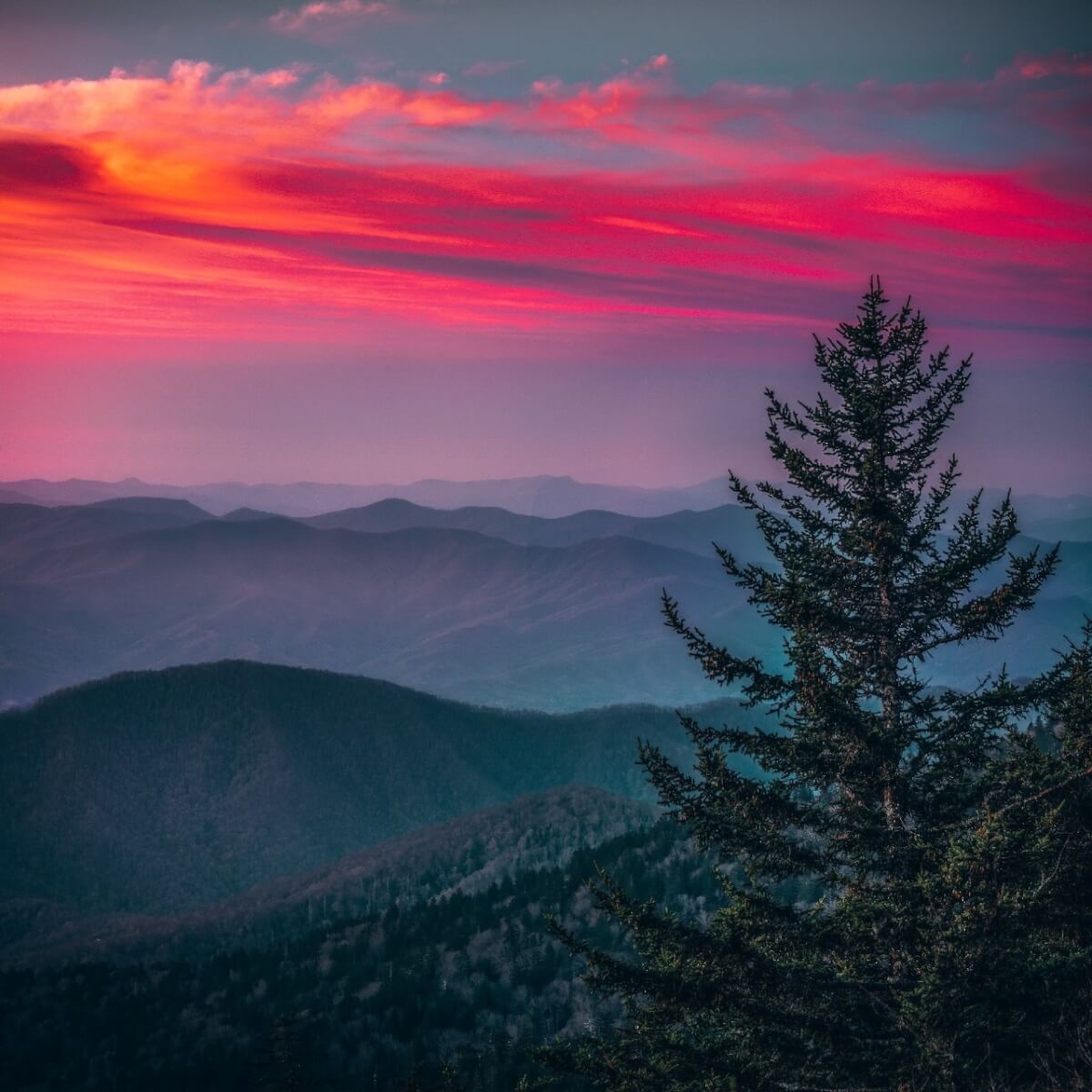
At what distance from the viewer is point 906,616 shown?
15977 mm

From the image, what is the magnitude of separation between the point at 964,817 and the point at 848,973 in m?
3.39

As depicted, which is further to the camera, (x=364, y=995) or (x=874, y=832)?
(x=364, y=995)

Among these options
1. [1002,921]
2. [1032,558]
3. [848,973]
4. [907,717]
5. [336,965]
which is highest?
[1032,558]

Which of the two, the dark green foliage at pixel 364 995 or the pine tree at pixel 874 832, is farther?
the dark green foliage at pixel 364 995

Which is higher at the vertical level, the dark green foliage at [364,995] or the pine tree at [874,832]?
the pine tree at [874,832]

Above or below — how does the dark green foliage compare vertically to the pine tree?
below

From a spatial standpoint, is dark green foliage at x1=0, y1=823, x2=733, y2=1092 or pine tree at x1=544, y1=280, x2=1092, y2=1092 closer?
pine tree at x1=544, y1=280, x2=1092, y2=1092

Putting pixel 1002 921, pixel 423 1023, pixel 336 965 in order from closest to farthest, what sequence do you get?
pixel 1002 921, pixel 423 1023, pixel 336 965

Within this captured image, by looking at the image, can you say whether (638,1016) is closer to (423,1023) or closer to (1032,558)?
(1032,558)

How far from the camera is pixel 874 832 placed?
14.7 m

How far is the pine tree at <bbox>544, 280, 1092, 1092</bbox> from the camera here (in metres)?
13.6

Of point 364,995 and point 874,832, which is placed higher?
point 874,832

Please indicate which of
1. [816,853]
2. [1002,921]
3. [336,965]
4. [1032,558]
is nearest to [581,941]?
[816,853]

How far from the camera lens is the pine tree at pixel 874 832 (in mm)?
13641
